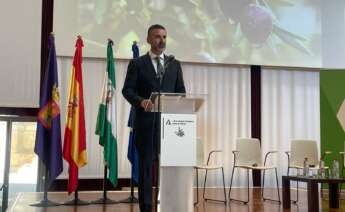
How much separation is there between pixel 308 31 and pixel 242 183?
3.21 metres

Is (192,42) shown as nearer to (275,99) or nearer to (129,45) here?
(129,45)

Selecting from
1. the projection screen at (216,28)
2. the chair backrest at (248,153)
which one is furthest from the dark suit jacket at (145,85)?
the projection screen at (216,28)

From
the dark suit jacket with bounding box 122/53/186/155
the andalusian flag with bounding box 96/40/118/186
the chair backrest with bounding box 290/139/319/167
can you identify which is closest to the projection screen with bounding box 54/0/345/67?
the andalusian flag with bounding box 96/40/118/186

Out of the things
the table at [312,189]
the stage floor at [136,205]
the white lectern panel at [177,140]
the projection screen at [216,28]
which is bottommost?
Answer: the stage floor at [136,205]

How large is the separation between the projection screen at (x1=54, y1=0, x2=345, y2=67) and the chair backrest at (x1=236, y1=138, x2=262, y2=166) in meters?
1.94

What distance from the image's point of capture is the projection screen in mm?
7195

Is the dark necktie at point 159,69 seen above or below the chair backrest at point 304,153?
above

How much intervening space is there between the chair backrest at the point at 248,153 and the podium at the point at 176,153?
3.73 metres

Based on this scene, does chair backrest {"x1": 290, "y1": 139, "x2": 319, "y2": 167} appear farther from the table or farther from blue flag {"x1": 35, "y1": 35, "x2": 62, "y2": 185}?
blue flag {"x1": 35, "y1": 35, "x2": 62, "y2": 185}

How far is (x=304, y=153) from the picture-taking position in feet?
21.2

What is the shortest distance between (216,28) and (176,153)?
548cm

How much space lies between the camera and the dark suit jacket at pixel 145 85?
3.10 m

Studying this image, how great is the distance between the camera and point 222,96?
8.05 metres

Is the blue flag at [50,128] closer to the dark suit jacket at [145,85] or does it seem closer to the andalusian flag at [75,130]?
the andalusian flag at [75,130]
